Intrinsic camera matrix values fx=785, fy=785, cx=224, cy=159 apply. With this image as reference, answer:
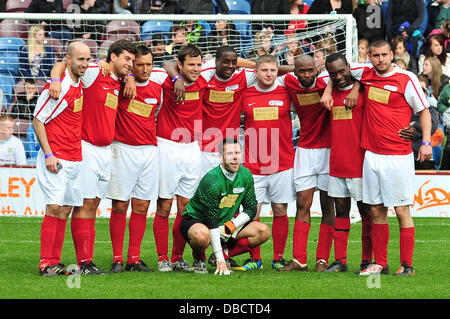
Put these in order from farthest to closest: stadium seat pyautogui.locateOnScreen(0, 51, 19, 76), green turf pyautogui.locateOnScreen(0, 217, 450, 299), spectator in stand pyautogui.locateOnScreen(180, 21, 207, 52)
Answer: stadium seat pyautogui.locateOnScreen(0, 51, 19, 76), spectator in stand pyautogui.locateOnScreen(180, 21, 207, 52), green turf pyautogui.locateOnScreen(0, 217, 450, 299)

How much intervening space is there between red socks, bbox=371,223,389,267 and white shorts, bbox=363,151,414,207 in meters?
0.25

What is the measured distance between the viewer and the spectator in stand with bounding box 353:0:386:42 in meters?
15.4

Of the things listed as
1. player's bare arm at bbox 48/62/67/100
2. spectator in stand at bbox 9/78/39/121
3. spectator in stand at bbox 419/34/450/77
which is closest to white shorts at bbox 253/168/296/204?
player's bare arm at bbox 48/62/67/100

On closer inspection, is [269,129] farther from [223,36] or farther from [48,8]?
[48,8]

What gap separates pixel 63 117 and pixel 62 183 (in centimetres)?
61

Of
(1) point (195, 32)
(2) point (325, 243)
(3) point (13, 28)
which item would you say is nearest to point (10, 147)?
(3) point (13, 28)

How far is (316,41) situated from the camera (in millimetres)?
12180

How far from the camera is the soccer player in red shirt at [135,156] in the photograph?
25.4ft

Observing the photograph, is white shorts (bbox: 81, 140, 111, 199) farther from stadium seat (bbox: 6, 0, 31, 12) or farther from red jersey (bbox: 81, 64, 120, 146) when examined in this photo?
stadium seat (bbox: 6, 0, 31, 12)

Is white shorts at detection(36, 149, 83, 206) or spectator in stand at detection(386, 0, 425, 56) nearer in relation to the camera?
white shorts at detection(36, 149, 83, 206)

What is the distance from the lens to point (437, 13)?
16.3 m

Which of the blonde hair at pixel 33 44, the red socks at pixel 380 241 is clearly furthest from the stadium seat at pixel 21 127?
the red socks at pixel 380 241

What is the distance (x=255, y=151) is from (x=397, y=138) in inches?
60.2
